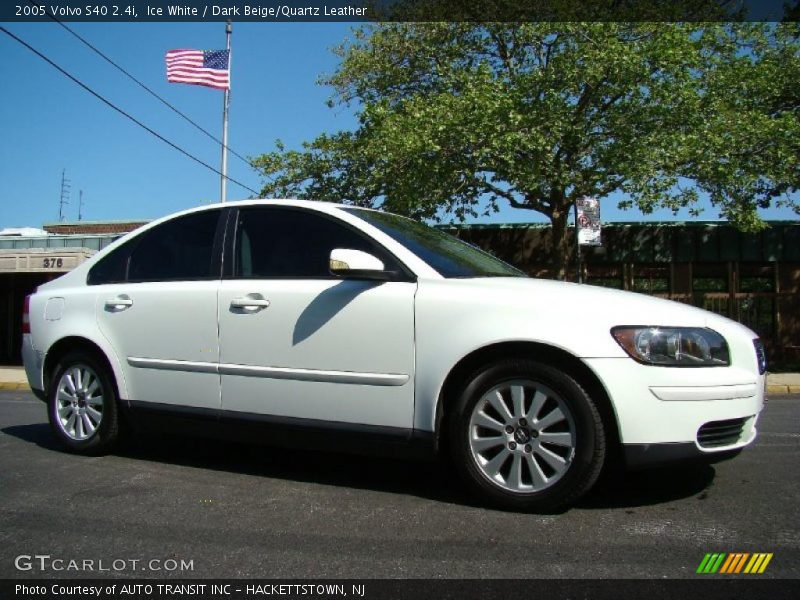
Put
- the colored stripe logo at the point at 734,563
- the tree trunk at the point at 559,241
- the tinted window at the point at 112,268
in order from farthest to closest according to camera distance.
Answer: the tree trunk at the point at 559,241 → the tinted window at the point at 112,268 → the colored stripe logo at the point at 734,563

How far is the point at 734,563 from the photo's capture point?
9.08 ft

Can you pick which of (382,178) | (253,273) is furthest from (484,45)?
(253,273)

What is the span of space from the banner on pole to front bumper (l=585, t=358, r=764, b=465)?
24.2 ft

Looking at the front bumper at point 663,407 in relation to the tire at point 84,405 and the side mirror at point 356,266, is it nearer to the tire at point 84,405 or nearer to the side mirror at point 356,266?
the side mirror at point 356,266

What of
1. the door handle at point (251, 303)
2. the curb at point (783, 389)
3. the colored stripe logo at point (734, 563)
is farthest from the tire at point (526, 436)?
the curb at point (783, 389)

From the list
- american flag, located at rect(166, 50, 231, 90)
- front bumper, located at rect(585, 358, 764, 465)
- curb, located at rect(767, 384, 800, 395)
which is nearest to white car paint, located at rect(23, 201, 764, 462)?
front bumper, located at rect(585, 358, 764, 465)

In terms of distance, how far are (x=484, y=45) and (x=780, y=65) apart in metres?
6.46

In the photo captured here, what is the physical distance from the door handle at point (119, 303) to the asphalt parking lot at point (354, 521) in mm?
1033

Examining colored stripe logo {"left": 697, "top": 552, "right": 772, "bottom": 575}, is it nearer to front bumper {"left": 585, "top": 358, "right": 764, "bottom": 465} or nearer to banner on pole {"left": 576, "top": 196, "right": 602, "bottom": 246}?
front bumper {"left": 585, "top": 358, "right": 764, "bottom": 465}

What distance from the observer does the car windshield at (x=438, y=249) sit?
3.90 metres

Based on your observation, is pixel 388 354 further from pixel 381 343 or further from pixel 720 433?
pixel 720 433

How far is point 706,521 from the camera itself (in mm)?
3268

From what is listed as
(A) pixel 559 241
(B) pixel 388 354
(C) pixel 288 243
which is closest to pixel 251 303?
(C) pixel 288 243
